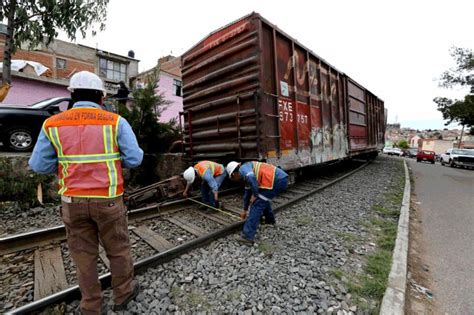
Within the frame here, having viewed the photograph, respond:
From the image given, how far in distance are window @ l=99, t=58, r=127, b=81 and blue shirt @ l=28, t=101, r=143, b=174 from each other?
24948mm

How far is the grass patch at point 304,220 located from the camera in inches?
161

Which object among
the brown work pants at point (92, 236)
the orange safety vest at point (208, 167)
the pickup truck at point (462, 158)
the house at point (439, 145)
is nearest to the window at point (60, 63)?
the orange safety vest at point (208, 167)

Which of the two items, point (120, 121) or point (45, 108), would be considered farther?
point (45, 108)

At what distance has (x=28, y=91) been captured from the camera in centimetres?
1260

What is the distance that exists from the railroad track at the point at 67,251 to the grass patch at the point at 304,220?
0.46m

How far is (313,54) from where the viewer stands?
20.6 ft

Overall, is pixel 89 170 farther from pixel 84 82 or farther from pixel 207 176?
pixel 207 176

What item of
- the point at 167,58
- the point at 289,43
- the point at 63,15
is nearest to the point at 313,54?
the point at 289,43

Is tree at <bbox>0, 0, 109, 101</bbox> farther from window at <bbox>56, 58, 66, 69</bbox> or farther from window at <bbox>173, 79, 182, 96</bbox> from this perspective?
window at <bbox>56, 58, 66, 69</bbox>

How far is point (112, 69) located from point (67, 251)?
25388 mm

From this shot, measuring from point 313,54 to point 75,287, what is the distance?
649 cm

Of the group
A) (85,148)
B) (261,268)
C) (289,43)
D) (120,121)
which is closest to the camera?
(85,148)

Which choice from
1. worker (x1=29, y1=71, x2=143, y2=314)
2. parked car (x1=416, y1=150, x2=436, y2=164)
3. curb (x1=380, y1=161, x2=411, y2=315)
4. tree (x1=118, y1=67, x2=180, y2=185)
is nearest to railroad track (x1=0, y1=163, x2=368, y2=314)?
worker (x1=29, y1=71, x2=143, y2=314)

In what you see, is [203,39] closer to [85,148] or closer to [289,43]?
[289,43]
